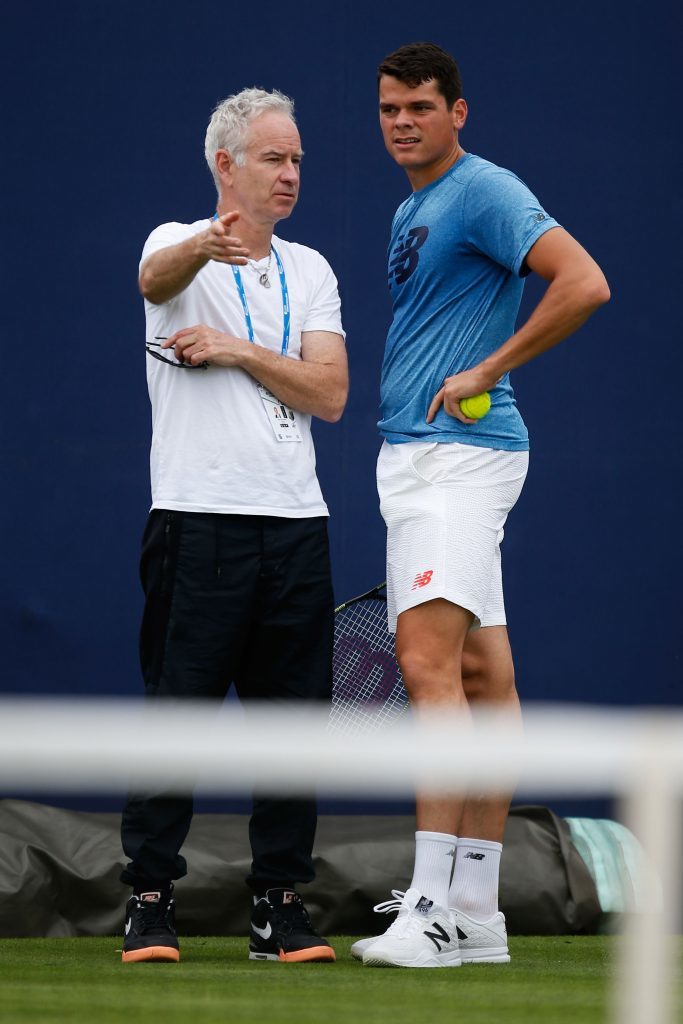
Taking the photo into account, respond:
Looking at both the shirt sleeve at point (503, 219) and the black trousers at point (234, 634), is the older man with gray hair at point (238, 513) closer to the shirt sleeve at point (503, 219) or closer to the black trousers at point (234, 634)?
the black trousers at point (234, 634)

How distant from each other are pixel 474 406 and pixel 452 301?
0.73 ft

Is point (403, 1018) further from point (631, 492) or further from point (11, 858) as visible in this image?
point (631, 492)

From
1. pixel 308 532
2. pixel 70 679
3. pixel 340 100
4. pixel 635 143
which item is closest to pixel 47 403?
pixel 70 679

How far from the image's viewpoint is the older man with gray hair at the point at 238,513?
2998mm

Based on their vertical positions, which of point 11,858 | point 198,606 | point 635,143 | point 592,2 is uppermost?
point 592,2

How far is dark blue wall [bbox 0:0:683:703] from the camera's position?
4.38 meters

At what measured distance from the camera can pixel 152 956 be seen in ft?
9.45

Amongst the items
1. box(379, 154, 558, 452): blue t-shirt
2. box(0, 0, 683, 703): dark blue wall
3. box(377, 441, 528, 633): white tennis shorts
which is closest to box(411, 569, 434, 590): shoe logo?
box(377, 441, 528, 633): white tennis shorts

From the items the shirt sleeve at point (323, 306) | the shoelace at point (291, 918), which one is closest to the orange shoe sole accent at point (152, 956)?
the shoelace at point (291, 918)

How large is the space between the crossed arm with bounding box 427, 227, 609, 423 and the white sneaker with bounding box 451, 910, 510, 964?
99 cm

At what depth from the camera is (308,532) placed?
313 cm

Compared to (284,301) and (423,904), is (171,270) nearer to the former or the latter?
(284,301)

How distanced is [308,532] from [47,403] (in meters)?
1.50

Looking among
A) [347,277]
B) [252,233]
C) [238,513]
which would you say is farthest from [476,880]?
[347,277]
